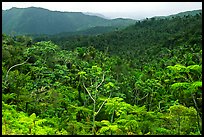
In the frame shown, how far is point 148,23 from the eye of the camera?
100188 millimetres

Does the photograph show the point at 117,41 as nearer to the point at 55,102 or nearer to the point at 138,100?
the point at 138,100

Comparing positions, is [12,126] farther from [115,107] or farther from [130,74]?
[130,74]

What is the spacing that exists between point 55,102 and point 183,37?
44.9 meters

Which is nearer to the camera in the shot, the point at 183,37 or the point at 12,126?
the point at 12,126

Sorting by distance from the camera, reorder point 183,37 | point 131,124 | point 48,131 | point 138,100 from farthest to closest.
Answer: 1. point 183,37
2. point 138,100
3. point 131,124
4. point 48,131

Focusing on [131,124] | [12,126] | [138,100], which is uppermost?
[12,126]

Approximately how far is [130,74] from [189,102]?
13030mm

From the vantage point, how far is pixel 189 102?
58.1ft

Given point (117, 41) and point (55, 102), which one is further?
point (117, 41)

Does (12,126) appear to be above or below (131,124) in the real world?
above

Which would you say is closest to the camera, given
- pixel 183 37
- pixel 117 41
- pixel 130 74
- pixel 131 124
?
pixel 131 124

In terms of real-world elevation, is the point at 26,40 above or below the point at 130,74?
above

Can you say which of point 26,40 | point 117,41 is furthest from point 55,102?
point 117,41

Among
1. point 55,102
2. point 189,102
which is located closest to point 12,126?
point 55,102
